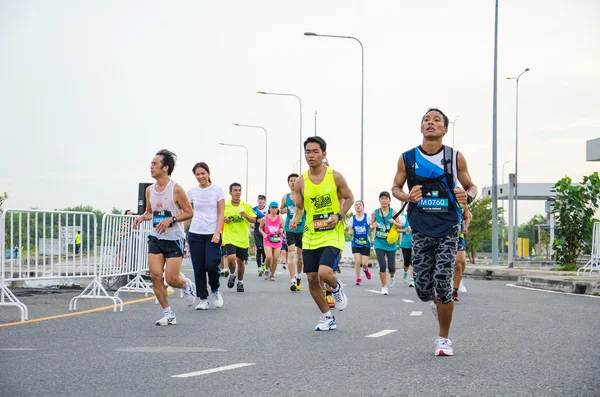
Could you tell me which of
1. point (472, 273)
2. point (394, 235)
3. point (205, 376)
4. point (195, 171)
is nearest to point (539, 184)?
point (472, 273)

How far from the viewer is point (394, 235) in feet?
56.9

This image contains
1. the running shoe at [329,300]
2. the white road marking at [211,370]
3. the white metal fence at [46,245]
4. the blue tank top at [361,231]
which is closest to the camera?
the white road marking at [211,370]

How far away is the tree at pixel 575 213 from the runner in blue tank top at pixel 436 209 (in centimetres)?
2021

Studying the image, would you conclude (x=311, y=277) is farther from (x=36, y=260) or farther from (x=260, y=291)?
(x=260, y=291)

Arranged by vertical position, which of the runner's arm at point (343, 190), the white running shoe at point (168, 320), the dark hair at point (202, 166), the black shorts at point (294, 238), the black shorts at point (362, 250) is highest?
the dark hair at point (202, 166)

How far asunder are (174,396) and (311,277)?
4.33 m

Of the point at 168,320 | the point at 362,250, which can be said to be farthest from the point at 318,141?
the point at 362,250

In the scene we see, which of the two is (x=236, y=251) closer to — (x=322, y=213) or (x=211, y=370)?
(x=322, y=213)

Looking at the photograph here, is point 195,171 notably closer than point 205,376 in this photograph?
No

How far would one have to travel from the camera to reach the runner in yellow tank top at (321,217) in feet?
31.4

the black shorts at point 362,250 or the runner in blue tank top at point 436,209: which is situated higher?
the runner in blue tank top at point 436,209

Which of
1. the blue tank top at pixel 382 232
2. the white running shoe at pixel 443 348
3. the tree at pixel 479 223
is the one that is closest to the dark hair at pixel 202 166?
the blue tank top at pixel 382 232

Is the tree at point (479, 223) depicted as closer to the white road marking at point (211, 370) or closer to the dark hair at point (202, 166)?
the dark hair at point (202, 166)

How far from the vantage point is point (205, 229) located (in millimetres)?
12633
